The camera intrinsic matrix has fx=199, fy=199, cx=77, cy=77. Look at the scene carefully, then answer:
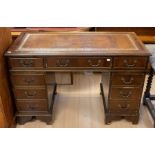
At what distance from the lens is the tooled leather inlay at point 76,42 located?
1389 mm

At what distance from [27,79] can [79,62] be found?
1.31 feet

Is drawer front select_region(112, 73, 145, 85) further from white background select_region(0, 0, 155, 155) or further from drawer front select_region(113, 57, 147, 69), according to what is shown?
white background select_region(0, 0, 155, 155)

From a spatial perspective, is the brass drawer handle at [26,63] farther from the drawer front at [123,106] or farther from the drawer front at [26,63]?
the drawer front at [123,106]

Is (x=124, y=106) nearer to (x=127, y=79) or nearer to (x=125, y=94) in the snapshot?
(x=125, y=94)

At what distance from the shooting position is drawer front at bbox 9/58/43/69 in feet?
4.41

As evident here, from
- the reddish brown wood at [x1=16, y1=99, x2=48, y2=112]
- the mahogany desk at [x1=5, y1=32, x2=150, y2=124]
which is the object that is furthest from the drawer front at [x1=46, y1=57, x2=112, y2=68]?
the reddish brown wood at [x1=16, y1=99, x2=48, y2=112]

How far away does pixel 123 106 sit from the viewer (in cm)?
158

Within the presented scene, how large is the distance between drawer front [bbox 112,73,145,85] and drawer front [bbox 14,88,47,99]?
535 millimetres

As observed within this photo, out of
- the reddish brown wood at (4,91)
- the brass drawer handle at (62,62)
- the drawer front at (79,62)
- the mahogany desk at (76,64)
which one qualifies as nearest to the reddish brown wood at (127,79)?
the mahogany desk at (76,64)
